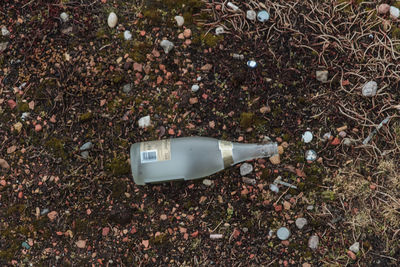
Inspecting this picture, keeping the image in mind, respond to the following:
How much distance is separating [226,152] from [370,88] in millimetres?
967

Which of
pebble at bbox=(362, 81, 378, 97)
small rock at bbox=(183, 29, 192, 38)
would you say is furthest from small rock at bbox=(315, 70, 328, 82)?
small rock at bbox=(183, 29, 192, 38)

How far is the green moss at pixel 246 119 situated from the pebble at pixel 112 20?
976 millimetres

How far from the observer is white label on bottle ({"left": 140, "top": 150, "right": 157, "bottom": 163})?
74.0 inches

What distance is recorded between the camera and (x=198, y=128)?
6.81ft

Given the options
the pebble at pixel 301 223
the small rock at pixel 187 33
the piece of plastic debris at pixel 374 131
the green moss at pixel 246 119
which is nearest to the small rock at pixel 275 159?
the green moss at pixel 246 119

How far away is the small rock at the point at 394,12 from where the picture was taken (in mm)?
2123

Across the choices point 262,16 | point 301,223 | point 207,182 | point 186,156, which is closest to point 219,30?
point 262,16

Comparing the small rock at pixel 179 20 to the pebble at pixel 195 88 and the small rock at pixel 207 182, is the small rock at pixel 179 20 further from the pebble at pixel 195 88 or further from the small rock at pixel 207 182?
the small rock at pixel 207 182

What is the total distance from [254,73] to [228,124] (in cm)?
35

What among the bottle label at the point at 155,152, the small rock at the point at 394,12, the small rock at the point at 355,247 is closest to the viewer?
the bottle label at the point at 155,152

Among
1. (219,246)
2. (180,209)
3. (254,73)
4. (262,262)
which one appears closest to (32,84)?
(180,209)

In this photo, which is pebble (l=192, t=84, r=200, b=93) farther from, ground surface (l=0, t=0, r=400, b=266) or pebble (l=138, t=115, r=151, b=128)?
pebble (l=138, t=115, r=151, b=128)

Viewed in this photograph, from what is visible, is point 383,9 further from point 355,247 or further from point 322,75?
point 355,247

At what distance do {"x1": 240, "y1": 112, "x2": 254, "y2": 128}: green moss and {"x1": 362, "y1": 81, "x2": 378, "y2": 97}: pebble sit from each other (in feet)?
2.31
